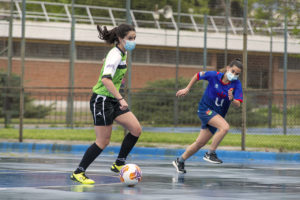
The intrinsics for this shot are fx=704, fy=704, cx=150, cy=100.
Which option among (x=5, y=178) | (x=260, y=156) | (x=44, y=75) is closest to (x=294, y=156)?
(x=260, y=156)

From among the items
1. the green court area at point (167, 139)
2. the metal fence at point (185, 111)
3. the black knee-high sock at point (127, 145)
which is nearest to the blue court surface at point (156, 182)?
the black knee-high sock at point (127, 145)

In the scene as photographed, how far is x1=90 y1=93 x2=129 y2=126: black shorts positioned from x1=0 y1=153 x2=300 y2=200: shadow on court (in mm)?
791

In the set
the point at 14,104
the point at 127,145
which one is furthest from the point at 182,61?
the point at 127,145

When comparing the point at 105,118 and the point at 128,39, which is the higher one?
the point at 128,39

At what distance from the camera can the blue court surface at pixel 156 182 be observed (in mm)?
7663

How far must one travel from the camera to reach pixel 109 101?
9.02 m

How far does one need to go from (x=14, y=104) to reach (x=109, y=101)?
16995mm

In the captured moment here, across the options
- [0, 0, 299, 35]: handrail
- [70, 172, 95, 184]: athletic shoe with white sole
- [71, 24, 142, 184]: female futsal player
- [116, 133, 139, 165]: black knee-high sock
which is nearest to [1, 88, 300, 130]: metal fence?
[0, 0, 299, 35]: handrail

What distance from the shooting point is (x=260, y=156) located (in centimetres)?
1539

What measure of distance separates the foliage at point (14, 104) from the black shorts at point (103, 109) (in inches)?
591

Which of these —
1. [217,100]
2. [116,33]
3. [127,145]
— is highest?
[116,33]

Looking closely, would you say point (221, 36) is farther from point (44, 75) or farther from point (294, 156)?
point (294, 156)

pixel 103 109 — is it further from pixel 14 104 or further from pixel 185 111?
pixel 14 104

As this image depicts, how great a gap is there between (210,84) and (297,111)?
13929mm
